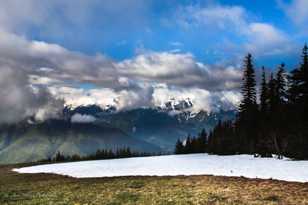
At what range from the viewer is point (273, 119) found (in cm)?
7181

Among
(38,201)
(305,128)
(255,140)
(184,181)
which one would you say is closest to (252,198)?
(184,181)

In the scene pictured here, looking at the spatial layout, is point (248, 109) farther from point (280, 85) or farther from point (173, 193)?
point (173, 193)

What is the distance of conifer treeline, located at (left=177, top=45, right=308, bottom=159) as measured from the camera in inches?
2440

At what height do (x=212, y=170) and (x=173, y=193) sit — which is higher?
(x=212, y=170)

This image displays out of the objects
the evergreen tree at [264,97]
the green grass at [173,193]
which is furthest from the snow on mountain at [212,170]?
the evergreen tree at [264,97]

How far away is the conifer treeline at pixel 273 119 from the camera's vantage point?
6197cm

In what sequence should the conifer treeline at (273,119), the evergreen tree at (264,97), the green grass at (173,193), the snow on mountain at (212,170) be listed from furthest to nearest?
1. the evergreen tree at (264,97)
2. the conifer treeline at (273,119)
3. the snow on mountain at (212,170)
4. the green grass at (173,193)

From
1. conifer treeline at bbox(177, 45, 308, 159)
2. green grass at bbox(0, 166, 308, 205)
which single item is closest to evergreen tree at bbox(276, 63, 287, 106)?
conifer treeline at bbox(177, 45, 308, 159)

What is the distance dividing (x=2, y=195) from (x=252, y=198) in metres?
16.6

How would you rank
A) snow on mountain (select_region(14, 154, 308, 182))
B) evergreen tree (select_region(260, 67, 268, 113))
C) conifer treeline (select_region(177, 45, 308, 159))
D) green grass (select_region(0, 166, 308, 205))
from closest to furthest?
green grass (select_region(0, 166, 308, 205))
snow on mountain (select_region(14, 154, 308, 182))
conifer treeline (select_region(177, 45, 308, 159))
evergreen tree (select_region(260, 67, 268, 113))

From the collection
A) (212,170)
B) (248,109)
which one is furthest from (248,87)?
(212,170)

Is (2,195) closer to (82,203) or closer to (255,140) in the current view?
(82,203)

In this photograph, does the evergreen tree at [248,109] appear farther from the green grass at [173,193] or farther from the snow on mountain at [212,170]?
the green grass at [173,193]

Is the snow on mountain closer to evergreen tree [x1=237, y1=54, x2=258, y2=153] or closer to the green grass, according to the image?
the green grass
